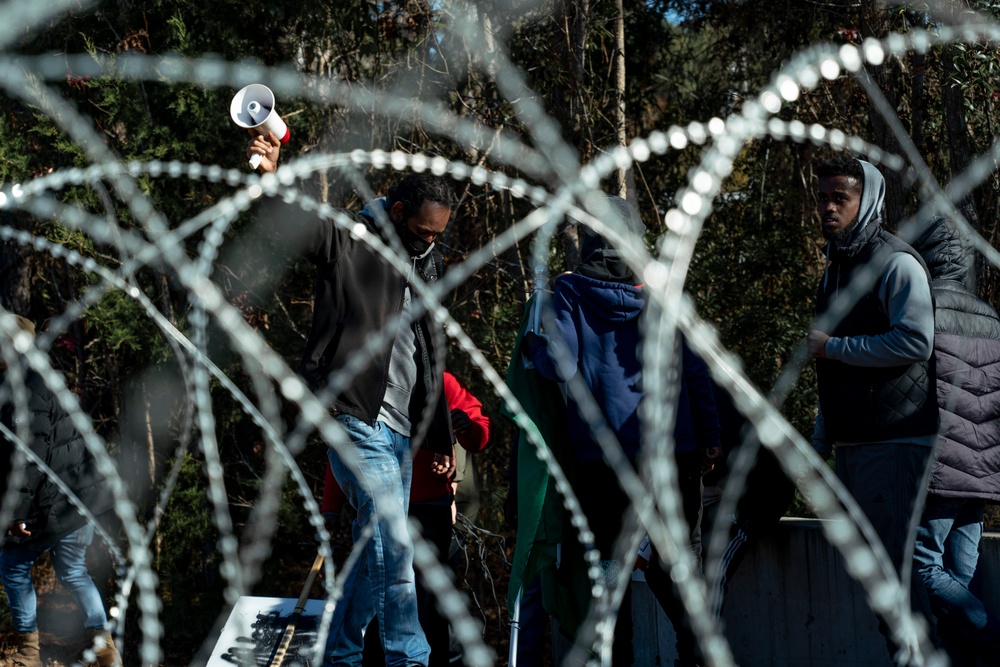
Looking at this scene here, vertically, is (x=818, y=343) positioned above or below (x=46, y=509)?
above

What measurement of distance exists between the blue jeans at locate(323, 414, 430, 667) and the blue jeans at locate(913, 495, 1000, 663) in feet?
5.48

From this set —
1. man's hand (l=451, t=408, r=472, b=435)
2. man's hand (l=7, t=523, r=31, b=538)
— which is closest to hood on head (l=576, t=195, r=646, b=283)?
man's hand (l=451, t=408, r=472, b=435)

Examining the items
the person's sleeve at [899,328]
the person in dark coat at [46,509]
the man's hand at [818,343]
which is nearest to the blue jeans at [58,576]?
the person in dark coat at [46,509]

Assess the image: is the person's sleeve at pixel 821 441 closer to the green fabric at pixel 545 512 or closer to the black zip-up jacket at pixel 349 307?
the green fabric at pixel 545 512

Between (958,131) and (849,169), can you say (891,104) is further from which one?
(849,169)

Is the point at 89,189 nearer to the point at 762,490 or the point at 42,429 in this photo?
the point at 42,429

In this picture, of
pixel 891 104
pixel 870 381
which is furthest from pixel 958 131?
pixel 870 381

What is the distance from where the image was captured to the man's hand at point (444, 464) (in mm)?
4406

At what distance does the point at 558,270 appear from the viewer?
719 cm

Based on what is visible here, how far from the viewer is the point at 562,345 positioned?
398 centimetres

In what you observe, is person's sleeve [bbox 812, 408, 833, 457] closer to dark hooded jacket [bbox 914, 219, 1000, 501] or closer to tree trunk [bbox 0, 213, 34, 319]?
dark hooded jacket [bbox 914, 219, 1000, 501]

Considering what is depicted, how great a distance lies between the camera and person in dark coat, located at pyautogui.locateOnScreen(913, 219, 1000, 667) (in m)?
3.60

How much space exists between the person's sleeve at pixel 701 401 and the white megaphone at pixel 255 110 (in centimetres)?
167

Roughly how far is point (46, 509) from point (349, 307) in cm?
235
